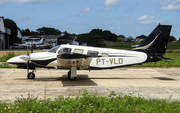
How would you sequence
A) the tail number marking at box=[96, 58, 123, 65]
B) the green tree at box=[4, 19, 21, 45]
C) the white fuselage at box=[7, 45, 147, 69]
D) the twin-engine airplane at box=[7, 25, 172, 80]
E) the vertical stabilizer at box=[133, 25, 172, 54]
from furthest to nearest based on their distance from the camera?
the green tree at box=[4, 19, 21, 45]
the vertical stabilizer at box=[133, 25, 172, 54]
the tail number marking at box=[96, 58, 123, 65]
the white fuselage at box=[7, 45, 147, 69]
the twin-engine airplane at box=[7, 25, 172, 80]

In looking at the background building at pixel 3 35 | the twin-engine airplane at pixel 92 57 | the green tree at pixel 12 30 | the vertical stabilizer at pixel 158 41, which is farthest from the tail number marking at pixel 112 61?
the green tree at pixel 12 30

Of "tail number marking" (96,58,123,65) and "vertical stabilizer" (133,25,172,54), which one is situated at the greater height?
"vertical stabilizer" (133,25,172,54)

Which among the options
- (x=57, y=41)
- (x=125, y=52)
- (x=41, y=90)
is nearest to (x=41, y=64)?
(x=41, y=90)

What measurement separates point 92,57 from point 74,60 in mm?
1031

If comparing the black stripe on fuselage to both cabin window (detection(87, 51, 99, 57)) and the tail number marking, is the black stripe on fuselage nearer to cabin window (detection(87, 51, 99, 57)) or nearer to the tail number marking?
cabin window (detection(87, 51, 99, 57))

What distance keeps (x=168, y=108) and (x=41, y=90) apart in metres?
5.74

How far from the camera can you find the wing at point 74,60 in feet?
37.2

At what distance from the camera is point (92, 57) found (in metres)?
11.9

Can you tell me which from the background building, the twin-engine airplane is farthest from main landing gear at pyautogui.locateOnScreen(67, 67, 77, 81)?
the background building

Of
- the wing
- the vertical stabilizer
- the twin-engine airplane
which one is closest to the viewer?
the wing

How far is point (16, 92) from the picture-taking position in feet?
30.0

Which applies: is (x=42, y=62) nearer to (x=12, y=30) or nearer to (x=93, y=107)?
(x=93, y=107)

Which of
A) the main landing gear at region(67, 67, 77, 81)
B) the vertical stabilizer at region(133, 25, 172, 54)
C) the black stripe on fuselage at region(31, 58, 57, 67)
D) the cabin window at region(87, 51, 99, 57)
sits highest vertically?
the vertical stabilizer at region(133, 25, 172, 54)

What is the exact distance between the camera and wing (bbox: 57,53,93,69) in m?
11.3
